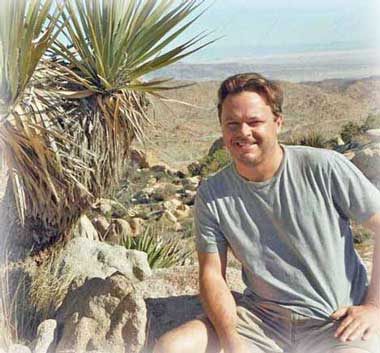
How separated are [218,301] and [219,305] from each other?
16 mm

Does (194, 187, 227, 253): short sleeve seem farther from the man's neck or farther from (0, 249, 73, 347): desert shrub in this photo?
(0, 249, 73, 347): desert shrub

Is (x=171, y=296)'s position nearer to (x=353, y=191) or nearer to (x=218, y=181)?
(x=218, y=181)

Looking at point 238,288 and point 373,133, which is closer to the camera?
point 238,288

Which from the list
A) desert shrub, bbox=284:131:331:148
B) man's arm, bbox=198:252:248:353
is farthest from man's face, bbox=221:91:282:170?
desert shrub, bbox=284:131:331:148

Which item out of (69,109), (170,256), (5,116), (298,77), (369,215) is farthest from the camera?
(298,77)

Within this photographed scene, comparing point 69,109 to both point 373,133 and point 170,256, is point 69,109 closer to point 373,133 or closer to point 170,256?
point 170,256

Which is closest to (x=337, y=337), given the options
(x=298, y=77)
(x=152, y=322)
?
(x=152, y=322)

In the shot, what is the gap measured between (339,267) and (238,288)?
1132 millimetres

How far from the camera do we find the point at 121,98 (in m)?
3.89

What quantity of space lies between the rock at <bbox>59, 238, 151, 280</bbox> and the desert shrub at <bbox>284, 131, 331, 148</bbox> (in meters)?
3.56

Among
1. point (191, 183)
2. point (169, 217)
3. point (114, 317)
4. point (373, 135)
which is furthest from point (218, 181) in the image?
point (191, 183)

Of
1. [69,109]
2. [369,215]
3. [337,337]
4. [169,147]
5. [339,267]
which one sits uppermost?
[69,109]

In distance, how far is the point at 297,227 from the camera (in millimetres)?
3039

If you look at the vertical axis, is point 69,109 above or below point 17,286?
above
